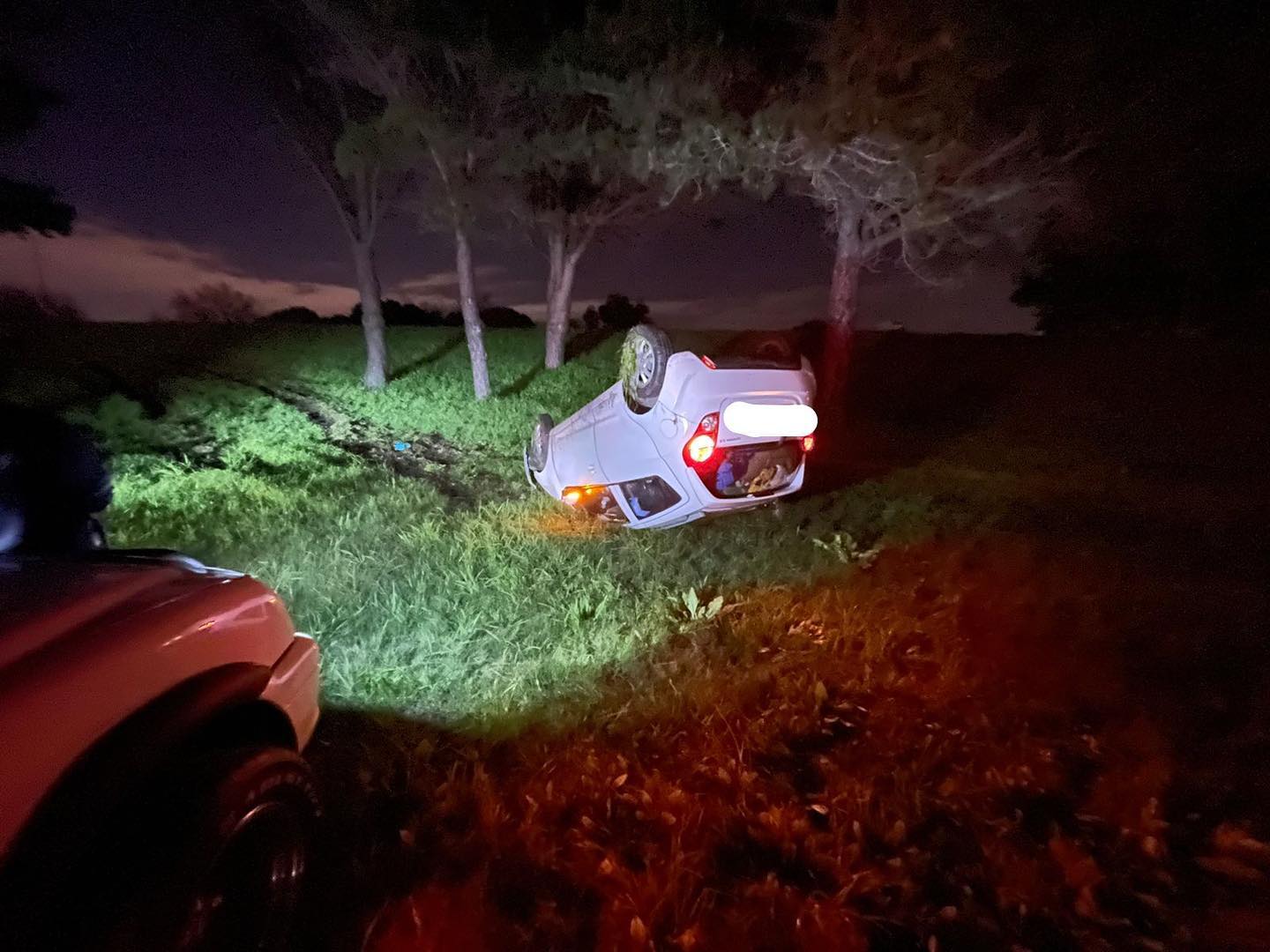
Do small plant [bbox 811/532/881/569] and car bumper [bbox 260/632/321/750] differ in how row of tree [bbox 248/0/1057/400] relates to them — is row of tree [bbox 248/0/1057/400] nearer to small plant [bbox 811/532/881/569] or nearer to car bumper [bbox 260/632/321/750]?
small plant [bbox 811/532/881/569]

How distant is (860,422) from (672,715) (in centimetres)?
1087

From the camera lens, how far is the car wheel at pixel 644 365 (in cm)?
543

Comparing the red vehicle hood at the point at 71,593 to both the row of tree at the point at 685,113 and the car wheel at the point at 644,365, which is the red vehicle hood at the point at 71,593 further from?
the row of tree at the point at 685,113

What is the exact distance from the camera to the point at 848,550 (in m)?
6.08

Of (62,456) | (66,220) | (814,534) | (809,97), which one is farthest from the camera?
(66,220)

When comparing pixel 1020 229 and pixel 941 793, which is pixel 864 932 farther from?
pixel 1020 229

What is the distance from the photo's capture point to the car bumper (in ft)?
7.73

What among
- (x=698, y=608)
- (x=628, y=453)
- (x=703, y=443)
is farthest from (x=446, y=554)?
(x=703, y=443)

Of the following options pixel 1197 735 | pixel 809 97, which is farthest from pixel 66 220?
pixel 1197 735

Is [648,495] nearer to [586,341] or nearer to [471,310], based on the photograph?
[471,310]

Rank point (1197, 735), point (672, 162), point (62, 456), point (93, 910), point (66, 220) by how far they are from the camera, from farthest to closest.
Answer: point (66, 220) < point (672, 162) < point (1197, 735) < point (62, 456) < point (93, 910)

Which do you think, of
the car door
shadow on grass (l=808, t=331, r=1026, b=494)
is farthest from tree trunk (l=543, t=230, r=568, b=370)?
the car door

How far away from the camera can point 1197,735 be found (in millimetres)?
3576

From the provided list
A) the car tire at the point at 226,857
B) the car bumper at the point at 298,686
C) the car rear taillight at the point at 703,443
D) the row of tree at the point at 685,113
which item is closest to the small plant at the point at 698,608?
the car rear taillight at the point at 703,443
